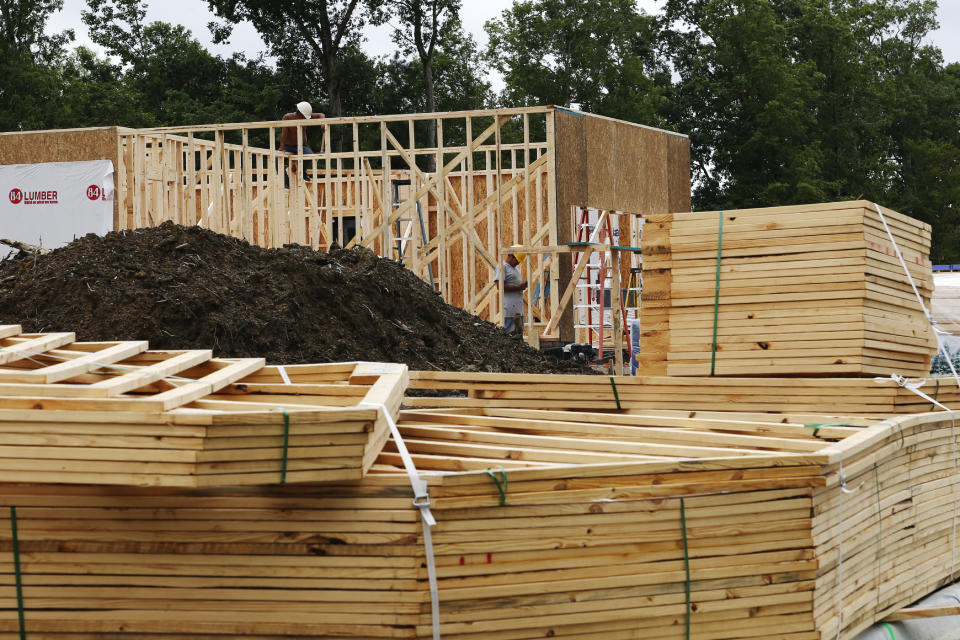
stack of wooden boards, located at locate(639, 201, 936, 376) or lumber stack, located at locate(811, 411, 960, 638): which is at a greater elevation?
stack of wooden boards, located at locate(639, 201, 936, 376)

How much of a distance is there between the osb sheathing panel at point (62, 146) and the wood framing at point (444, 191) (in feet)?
0.74

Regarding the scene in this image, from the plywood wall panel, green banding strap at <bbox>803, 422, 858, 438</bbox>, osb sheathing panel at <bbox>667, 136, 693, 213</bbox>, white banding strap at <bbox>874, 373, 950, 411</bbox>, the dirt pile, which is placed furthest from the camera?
osb sheathing panel at <bbox>667, 136, 693, 213</bbox>

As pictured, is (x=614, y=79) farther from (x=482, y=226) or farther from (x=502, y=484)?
(x=502, y=484)

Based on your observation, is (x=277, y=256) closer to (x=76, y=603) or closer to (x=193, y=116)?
(x=76, y=603)

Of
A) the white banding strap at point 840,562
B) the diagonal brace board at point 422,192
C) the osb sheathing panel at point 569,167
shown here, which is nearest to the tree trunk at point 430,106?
the osb sheathing panel at point 569,167

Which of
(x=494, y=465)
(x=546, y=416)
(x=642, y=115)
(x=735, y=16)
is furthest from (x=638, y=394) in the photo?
(x=735, y=16)

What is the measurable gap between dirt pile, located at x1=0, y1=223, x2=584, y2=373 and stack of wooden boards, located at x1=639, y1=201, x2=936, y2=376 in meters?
4.61

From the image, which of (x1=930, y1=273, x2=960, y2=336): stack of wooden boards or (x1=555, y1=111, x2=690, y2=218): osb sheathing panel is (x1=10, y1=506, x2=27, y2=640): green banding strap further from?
(x1=930, y1=273, x2=960, y2=336): stack of wooden boards

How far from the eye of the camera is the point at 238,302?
11.4 m

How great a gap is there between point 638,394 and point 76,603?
382 centimetres

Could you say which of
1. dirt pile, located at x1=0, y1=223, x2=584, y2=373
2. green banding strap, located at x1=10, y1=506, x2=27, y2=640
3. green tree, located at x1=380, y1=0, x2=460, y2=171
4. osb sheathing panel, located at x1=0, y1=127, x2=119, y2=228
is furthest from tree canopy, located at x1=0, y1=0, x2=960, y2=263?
green banding strap, located at x1=10, y1=506, x2=27, y2=640

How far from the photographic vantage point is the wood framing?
670 inches

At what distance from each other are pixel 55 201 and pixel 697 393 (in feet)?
48.2

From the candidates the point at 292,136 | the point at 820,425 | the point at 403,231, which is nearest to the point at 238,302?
the point at 820,425
